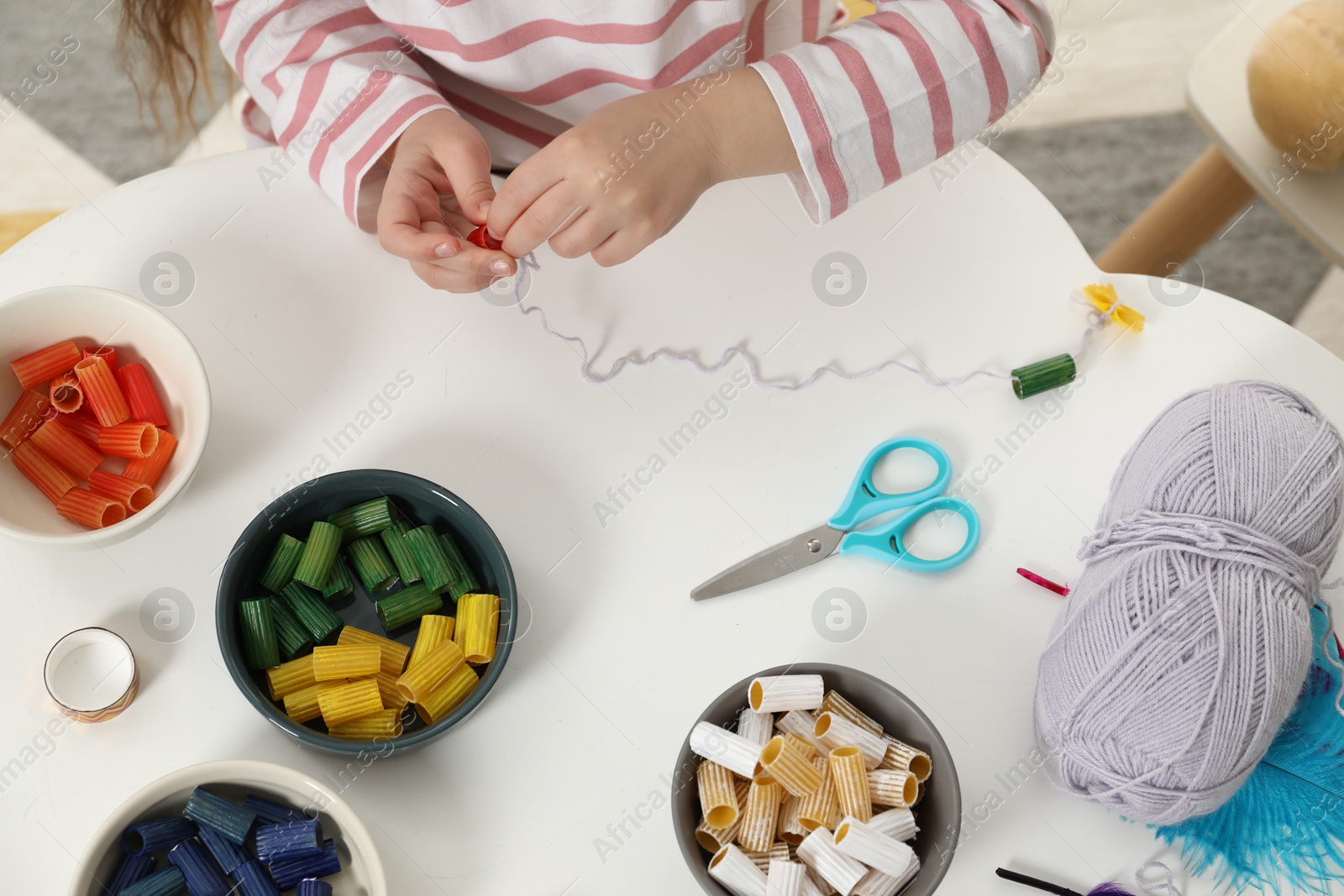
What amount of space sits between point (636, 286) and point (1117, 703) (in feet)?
1.47

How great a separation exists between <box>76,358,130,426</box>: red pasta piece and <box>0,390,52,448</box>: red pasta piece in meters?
0.03

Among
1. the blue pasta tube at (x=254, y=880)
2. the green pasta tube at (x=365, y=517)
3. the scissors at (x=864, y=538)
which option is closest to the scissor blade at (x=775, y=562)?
the scissors at (x=864, y=538)

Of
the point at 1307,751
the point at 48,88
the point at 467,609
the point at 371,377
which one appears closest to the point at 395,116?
the point at 371,377

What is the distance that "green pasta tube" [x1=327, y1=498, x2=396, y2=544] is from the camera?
0.68 meters

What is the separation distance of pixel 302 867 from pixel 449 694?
0.13 m

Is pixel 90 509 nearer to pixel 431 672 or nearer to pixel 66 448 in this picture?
pixel 66 448

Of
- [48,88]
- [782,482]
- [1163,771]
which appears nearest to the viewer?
[1163,771]

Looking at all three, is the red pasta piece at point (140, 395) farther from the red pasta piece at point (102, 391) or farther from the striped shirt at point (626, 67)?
the striped shirt at point (626, 67)

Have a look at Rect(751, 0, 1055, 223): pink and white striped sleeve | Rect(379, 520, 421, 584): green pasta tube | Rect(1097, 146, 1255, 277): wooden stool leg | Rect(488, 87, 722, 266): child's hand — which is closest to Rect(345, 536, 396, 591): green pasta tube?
Rect(379, 520, 421, 584): green pasta tube

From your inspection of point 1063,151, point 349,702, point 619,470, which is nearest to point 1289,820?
point 619,470

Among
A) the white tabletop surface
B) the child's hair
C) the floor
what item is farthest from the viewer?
the floor

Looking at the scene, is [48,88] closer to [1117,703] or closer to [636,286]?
[636,286]

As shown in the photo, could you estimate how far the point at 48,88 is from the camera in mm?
1561

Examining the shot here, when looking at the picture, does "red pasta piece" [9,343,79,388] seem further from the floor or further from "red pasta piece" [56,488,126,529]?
the floor
